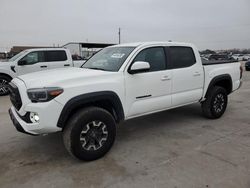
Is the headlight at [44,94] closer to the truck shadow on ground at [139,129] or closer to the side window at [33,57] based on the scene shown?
the truck shadow on ground at [139,129]

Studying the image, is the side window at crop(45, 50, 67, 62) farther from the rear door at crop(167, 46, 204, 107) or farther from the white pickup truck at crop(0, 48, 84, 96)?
the rear door at crop(167, 46, 204, 107)

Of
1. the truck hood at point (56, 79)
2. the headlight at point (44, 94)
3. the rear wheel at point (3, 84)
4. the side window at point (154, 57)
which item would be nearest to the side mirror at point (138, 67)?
the side window at point (154, 57)

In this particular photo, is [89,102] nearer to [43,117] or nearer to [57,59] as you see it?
[43,117]

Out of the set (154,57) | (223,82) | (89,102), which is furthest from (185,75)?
(89,102)

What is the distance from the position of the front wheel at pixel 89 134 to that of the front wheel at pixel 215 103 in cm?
273

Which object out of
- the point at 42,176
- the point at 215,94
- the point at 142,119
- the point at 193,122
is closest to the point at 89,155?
the point at 42,176

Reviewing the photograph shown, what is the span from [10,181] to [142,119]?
3327 mm

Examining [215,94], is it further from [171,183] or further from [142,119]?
[171,183]

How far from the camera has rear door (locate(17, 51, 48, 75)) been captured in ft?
32.5

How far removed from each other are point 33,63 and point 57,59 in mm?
1021

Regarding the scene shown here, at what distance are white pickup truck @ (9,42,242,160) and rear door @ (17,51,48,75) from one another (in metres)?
5.88

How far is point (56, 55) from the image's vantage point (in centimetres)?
1055

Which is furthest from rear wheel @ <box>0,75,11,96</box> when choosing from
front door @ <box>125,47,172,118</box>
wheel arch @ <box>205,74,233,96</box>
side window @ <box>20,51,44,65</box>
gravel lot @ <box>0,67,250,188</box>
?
wheel arch @ <box>205,74,233,96</box>

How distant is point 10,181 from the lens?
3094mm
